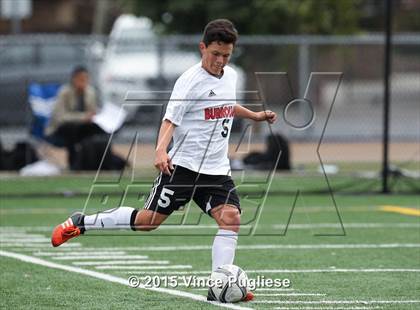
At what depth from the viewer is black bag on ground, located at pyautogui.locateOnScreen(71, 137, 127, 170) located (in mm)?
16078

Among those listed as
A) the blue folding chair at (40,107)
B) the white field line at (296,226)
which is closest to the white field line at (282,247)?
the white field line at (296,226)

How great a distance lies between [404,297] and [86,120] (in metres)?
9.57

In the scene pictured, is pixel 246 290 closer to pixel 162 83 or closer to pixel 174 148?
pixel 174 148

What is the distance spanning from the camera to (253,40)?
19.0 m

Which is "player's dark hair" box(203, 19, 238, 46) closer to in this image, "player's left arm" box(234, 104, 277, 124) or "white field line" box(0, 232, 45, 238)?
"player's left arm" box(234, 104, 277, 124)

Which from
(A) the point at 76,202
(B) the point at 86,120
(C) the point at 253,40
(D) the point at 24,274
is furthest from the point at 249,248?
(C) the point at 253,40

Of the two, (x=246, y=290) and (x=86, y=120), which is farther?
(x=86, y=120)

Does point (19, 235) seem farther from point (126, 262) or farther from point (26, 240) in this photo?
point (126, 262)

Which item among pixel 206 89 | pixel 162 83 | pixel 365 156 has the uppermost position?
pixel 206 89

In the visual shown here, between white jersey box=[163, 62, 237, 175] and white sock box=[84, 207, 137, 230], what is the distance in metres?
0.50

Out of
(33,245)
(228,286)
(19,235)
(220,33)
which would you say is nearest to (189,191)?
(228,286)

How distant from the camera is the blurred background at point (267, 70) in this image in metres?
18.4

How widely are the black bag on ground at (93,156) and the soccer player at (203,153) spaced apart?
8493 mm

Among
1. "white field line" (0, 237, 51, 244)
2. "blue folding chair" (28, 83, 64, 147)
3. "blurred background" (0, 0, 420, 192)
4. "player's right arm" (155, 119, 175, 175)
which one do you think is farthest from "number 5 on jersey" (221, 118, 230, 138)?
"blue folding chair" (28, 83, 64, 147)
